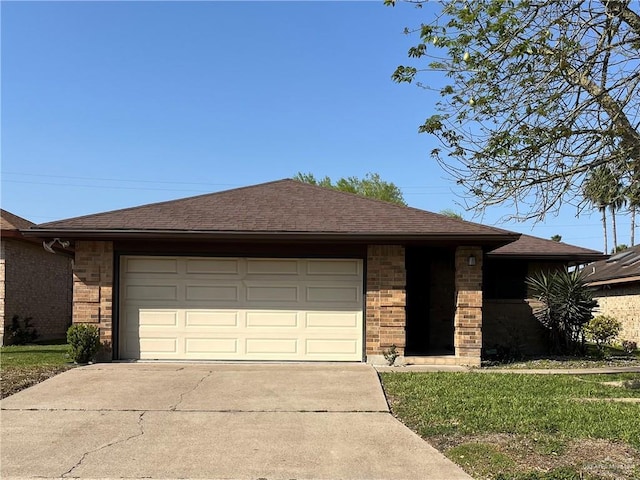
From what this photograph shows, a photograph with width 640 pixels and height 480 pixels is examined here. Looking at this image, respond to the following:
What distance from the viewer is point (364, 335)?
11414mm

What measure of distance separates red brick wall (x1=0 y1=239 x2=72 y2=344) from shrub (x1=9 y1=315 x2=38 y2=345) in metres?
0.15

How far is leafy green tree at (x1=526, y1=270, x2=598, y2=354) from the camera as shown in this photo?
13.5 m

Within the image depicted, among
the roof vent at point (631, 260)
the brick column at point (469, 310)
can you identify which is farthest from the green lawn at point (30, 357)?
the roof vent at point (631, 260)

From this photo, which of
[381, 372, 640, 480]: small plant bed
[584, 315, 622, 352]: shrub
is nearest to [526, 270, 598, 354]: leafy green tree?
[584, 315, 622, 352]: shrub

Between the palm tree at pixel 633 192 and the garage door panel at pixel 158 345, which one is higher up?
the palm tree at pixel 633 192

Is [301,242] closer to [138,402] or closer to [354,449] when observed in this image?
[138,402]

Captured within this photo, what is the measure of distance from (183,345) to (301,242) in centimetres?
323

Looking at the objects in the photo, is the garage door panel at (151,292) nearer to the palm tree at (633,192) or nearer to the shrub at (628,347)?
the palm tree at (633,192)

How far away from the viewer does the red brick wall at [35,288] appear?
1634 centimetres

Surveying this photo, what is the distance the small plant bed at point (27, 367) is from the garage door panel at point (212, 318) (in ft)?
7.75

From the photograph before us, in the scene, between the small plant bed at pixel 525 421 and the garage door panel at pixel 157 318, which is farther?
the garage door panel at pixel 157 318

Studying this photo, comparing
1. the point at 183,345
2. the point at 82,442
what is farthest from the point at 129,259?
the point at 82,442

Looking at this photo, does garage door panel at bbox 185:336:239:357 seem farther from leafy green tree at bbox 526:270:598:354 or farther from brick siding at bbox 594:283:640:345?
brick siding at bbox 594:283:640:345

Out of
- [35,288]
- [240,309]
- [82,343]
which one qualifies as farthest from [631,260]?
[35,288]
